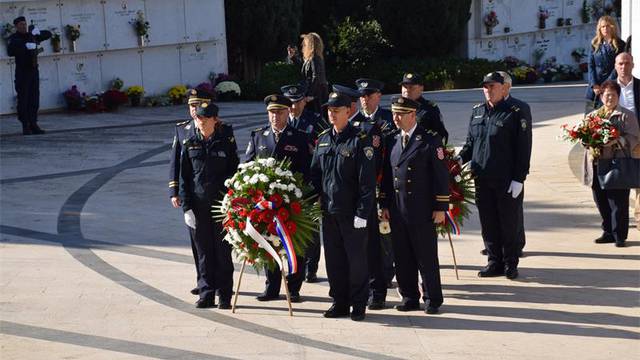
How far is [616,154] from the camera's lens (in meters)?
11.3

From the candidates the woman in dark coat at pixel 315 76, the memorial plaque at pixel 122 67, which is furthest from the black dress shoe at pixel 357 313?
the memorial plaque at pixel 122 67

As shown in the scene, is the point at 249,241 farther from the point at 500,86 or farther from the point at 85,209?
the point at 85,209

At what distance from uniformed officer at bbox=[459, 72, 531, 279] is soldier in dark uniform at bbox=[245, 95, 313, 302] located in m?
1.65

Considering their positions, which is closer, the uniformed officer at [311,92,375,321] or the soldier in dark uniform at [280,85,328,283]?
the uniformed officer at [311,92,375,321]

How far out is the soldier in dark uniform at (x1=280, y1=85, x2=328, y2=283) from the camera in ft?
32.7

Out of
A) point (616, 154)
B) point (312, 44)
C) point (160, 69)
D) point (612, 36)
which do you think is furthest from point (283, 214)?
point (160, 69)

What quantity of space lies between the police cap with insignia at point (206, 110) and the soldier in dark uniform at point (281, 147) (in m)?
0.50

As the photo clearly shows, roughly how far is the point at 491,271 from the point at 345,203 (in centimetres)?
209

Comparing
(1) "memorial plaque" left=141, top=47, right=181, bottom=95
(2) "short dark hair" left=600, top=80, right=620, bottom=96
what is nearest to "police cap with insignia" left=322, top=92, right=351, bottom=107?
(2) "short dark hair" left=600, top=80, right=620, bottom=96

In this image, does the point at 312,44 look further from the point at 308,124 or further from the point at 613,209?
the point at 613,209

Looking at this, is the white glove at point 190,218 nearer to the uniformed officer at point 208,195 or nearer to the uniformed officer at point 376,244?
the uniformed officer at point 208,195

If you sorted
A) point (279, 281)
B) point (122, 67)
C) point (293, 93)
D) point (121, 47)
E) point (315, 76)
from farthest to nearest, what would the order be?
point (122, 67) → point (121, 47) → point (315, 76) → point (293, 93) → point (279, 281)

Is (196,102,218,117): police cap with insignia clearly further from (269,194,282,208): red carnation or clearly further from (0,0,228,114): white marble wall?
(0,0,228,114): white marble wall

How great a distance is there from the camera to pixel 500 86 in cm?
1008
